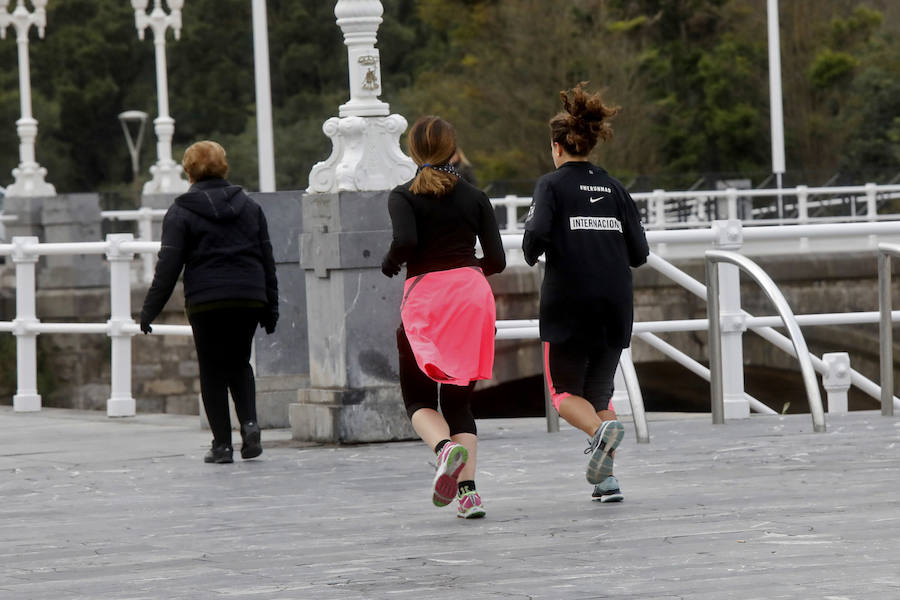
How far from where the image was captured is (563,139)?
7254 mm

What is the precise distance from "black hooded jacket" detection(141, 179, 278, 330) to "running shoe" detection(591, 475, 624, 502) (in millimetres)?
2633

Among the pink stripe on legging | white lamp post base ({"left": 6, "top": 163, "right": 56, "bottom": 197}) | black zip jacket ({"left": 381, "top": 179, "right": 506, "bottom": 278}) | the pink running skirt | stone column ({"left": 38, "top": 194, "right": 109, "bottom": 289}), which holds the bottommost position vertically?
the pink stripe on legging

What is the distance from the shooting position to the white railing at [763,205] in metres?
25.3

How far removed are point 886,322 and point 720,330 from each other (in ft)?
3.02

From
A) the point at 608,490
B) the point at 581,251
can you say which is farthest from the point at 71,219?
the point at 608,490

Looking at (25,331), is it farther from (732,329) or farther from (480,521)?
(480,521)

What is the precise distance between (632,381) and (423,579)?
4102mm

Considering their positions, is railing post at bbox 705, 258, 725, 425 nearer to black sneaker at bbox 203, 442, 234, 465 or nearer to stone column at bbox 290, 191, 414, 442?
stone column at bbox 290, 191, 414, 442

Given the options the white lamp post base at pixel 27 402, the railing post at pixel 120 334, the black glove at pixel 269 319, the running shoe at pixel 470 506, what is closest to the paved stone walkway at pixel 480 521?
the running shoe at pixel 470 506

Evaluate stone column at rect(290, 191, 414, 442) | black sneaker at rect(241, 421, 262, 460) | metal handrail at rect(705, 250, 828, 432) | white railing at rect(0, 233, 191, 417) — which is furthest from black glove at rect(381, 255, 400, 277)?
white railing at rect(0, 233, 191, 417)

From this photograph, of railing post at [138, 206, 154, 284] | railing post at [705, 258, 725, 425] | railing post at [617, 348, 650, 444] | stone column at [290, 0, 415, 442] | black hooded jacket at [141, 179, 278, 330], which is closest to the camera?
black hooded jacket at [141, 179, 278, 330]

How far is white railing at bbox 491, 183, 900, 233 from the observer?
83.1ft

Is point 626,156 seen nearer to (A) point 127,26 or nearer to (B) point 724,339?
(A) point 127,26

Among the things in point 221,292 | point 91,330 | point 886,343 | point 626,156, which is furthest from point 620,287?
point 626,156
